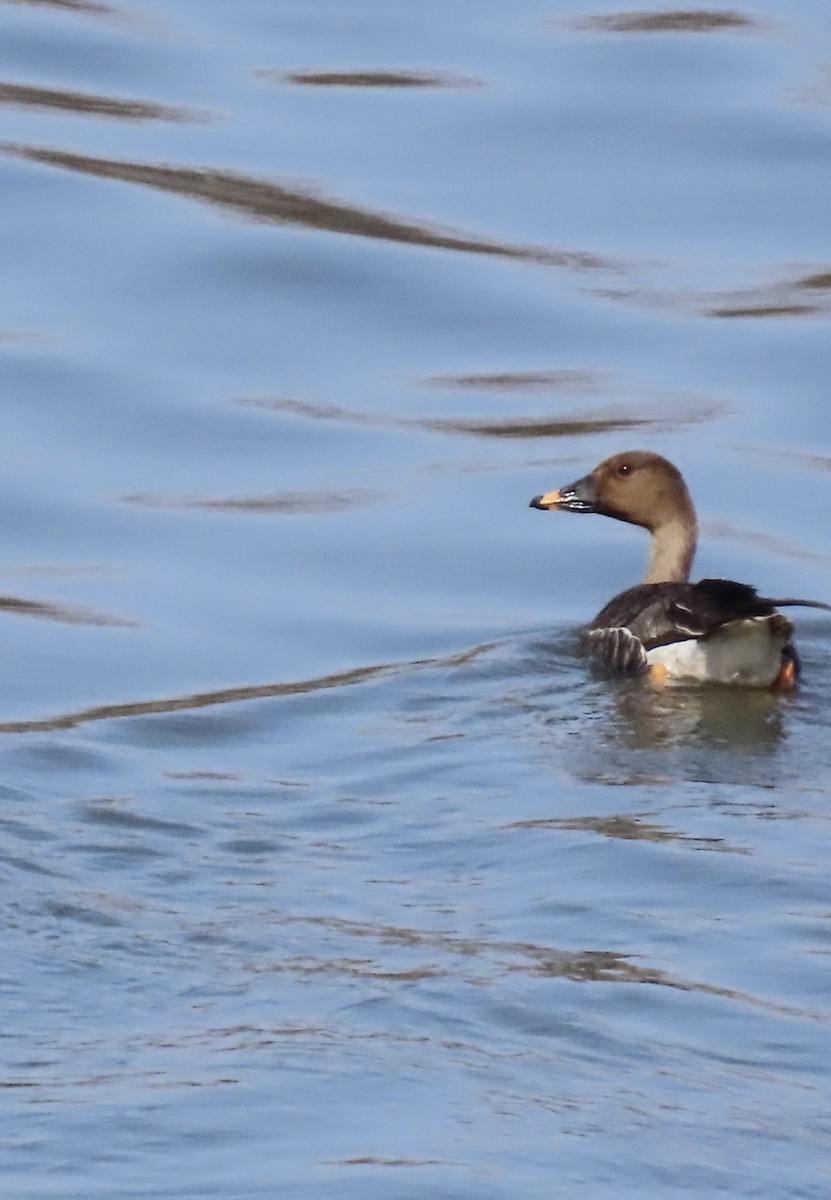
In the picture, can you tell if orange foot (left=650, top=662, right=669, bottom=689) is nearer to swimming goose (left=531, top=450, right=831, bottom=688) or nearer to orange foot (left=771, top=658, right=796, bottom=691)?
swimming goose (left=531, top=450, right=831, bottom=688)

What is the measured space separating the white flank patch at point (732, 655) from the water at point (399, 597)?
130mm

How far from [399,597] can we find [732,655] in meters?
1.78

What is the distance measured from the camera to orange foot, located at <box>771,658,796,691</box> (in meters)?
9.75

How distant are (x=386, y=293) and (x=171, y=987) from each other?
856 cm

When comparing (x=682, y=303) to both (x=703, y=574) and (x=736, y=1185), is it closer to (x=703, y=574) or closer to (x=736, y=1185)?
(x=703, y=574)

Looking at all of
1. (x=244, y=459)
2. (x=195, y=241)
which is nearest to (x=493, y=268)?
(x=195, y=241)

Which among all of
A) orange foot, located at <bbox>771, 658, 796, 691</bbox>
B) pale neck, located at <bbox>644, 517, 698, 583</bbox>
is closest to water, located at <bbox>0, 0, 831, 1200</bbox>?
orange foot, located at <bbox>771, 658, 796, 691</bbox>

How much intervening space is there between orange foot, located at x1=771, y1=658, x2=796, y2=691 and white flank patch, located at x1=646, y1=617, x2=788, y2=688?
19 mm

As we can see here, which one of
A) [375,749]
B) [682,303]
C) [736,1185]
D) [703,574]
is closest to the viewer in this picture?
[736,1185]

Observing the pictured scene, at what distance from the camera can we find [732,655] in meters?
9.74

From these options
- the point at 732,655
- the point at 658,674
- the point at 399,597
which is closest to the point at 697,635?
the point at 732,655

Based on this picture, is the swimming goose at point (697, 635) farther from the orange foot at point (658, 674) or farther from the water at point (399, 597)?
the water at point (399, 597)

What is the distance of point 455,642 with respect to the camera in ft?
34.2

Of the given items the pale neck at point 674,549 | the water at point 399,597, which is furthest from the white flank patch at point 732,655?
the pale neck at point 674,549
